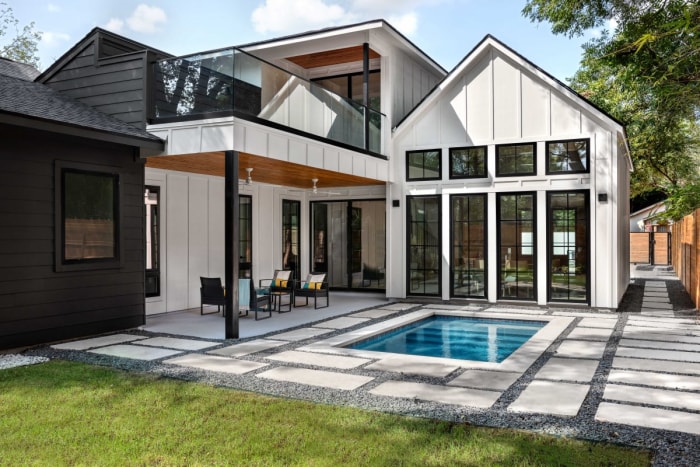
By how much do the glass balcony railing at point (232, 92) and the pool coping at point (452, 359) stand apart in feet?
11.4

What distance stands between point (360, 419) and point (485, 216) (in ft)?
26.1

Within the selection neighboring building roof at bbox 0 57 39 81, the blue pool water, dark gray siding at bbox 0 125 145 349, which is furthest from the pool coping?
neighboring building roof at bbox 0 57 39 81

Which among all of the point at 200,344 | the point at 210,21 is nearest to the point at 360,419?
the point at 200,344

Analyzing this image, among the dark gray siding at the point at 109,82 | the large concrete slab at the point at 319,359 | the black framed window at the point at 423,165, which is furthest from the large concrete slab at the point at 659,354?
the dark gray siding at the point at 109,82

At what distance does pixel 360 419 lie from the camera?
4.25 m

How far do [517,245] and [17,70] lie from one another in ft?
34.4

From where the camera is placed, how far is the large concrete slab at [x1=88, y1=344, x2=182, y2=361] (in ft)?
21.6

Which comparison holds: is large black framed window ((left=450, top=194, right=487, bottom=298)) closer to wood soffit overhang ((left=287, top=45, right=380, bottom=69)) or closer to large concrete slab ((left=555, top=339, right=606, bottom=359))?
wood soffit overhang ((left=287, top=45, right=380, bottom=69))

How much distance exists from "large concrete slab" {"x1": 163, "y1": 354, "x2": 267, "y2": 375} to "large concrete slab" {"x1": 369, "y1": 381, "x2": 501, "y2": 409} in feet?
5.22

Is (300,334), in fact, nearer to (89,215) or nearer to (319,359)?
(319,359)

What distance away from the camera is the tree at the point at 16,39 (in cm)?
2561

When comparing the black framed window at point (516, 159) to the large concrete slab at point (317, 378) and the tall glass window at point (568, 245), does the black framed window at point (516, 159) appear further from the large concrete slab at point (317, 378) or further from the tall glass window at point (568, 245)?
the large concrete slab at point (317, 378)

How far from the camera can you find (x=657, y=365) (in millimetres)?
6137

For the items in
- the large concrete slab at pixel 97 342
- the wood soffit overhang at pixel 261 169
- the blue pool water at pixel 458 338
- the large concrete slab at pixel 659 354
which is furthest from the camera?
the wood soffit overhang at pixel 261 169
